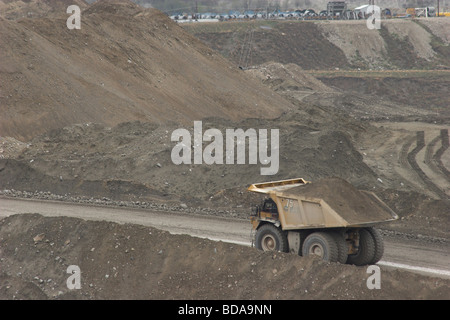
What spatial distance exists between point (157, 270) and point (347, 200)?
530cm

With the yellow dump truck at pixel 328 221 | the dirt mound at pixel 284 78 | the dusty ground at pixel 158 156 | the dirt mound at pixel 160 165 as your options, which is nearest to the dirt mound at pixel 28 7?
the dusty ground at pixel 158 156

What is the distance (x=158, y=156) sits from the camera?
26422mm

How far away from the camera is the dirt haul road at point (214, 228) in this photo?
15.3 meters

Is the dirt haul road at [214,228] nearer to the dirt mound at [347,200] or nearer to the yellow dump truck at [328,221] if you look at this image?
the yellow dump truck at [328,221]

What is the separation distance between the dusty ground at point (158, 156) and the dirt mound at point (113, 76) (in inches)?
3.8

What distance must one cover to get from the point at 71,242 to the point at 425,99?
53.6m

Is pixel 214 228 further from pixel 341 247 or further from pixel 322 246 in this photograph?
pixel 341 247

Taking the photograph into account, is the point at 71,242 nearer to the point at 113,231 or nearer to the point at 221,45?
the point at 113,231

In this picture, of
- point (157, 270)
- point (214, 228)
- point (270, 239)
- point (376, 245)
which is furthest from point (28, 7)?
point (376, 245)

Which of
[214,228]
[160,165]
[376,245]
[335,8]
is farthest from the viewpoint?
[335,8]

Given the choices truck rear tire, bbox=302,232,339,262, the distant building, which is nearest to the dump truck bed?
truck rear tire, bbox=302,232,339,262

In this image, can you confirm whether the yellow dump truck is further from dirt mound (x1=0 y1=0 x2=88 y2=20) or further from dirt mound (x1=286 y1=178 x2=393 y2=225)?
dirt mound (x1=0 y1=0 x2=88 y2=20)

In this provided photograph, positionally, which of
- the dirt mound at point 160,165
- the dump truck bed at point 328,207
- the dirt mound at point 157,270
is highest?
the dirt mound at point 160,165
